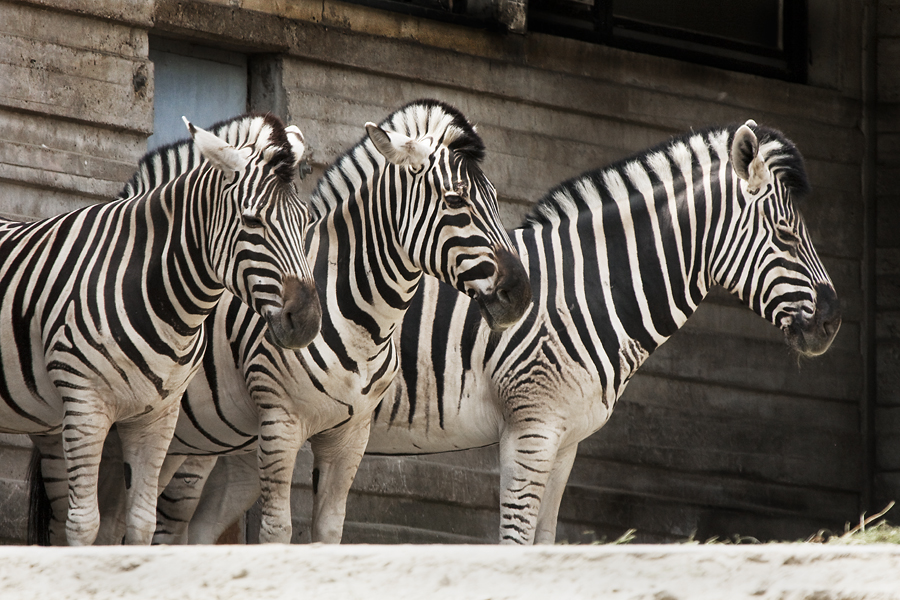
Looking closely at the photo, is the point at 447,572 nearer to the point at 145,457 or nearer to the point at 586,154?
the point at 145,457

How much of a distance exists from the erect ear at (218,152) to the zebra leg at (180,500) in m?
1.72

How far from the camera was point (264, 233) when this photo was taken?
450cm

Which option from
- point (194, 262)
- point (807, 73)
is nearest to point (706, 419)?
point (807, 73)

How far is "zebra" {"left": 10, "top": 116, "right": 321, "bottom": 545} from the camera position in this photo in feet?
14.5

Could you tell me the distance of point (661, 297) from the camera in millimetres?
5566

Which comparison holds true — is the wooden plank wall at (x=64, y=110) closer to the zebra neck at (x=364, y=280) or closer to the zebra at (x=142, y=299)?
the zebra at (x=142, y=299)

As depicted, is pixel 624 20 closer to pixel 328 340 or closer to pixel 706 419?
pixel 706 419

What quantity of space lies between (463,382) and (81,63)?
283 cm

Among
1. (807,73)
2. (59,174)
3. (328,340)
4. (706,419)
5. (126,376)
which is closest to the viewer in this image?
(126,376)

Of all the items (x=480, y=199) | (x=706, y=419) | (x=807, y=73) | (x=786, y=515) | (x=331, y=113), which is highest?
(x=807, y=73)

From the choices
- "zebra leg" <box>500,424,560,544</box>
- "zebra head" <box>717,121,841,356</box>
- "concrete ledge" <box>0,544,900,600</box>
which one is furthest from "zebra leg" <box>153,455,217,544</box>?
"concrete ledge" <box>0,544,900,600</box>

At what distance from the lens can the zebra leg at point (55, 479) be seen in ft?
17.3

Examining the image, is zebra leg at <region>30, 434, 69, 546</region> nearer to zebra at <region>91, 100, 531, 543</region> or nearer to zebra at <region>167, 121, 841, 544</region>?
zebra at <region>91, 100, 531, 543</region>

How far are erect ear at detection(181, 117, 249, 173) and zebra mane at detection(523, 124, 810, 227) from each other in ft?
5.81
